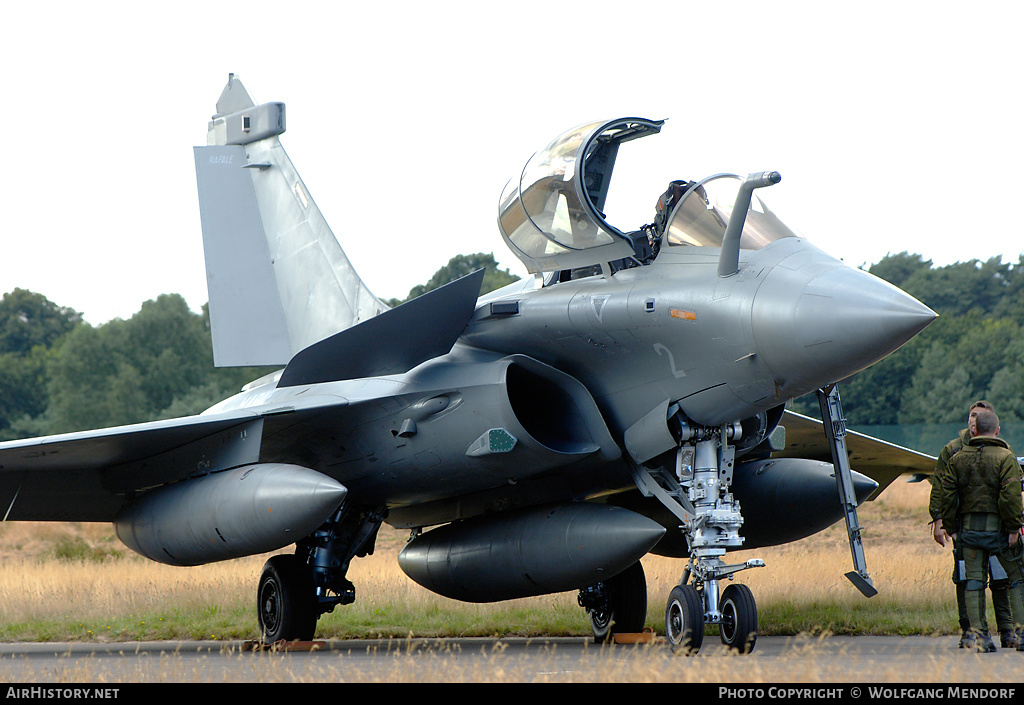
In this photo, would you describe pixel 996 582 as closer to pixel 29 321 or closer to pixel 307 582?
pixel 307 582

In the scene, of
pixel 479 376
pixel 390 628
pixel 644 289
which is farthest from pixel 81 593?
pixel 644 289

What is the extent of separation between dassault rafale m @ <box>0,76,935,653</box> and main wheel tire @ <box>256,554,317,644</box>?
0.02 metres

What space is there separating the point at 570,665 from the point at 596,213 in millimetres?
3040

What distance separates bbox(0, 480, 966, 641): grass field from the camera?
9914mm

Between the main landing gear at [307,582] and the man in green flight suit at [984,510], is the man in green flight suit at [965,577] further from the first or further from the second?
the main landing gear at [307,582]

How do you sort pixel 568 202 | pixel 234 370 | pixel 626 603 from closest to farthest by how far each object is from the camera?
1. pixel 568 202
2. pixel 626 603
3. pixel 234 370

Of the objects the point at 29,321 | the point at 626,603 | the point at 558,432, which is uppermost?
the point at 29,321

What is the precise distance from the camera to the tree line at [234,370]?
45656 millimetres

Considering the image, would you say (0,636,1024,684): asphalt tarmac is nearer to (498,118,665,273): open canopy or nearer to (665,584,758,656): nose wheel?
(665,584,758,656): nose wheel

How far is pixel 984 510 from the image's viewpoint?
6.95 meters

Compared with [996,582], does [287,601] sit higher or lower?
lower

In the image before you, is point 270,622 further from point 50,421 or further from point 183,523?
point 50,421

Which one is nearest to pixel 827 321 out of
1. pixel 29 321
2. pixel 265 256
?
pixel 265 256

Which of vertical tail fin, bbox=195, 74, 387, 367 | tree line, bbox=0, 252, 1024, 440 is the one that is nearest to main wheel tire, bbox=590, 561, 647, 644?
vertical tail fin, bbox=195, 74, 387, 367
